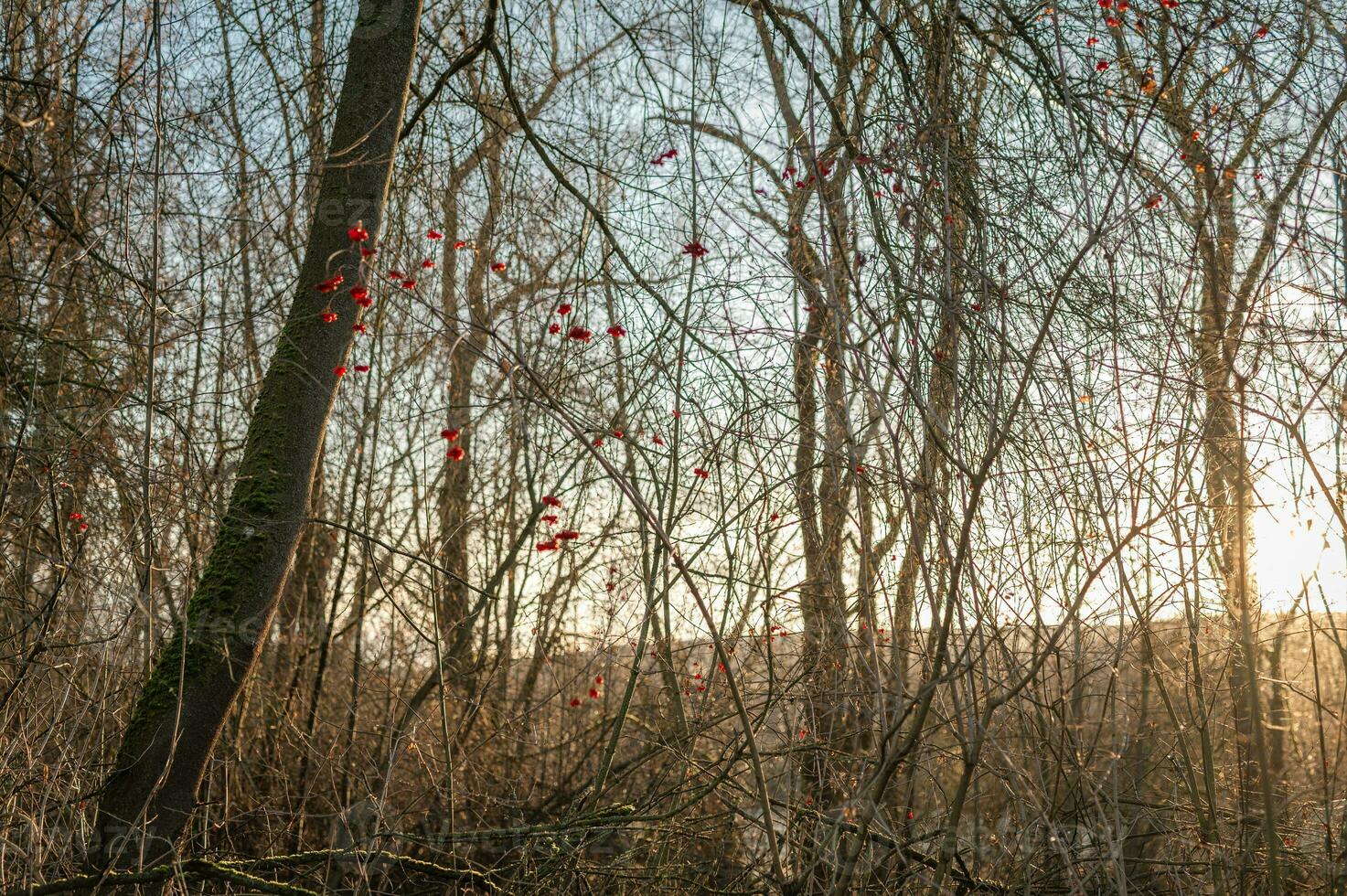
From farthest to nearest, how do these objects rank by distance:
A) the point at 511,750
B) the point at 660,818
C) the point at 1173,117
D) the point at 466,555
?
the point at 466,555 → the point at 511,750 → the point at 1173,117 → the point at 660,818

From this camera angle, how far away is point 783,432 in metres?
3.30

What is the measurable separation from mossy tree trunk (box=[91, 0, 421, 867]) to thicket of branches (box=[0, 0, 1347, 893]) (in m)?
0.01

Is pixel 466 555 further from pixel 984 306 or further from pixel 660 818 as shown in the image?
pixel 984 306

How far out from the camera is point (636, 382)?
330cm

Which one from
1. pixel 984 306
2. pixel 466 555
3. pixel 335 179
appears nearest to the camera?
pixel 984 306

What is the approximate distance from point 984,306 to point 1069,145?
134 cm

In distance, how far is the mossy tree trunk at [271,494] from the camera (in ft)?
8.55

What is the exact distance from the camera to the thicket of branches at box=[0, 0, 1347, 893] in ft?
6.66

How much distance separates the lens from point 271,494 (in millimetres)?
2801

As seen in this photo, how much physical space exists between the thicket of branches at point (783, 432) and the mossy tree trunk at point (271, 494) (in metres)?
0.01

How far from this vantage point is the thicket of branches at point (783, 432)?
203 centimetres

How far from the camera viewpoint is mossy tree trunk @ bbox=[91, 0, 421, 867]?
2607mm

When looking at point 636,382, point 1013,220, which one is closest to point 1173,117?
point 1013,220

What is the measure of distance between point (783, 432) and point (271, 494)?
149 centimetres
